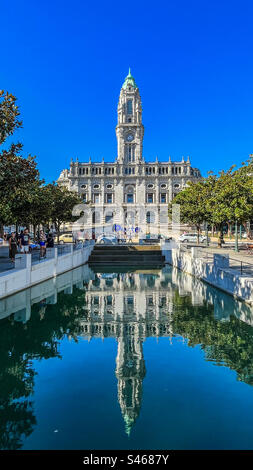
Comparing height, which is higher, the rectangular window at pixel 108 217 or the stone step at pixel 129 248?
the rectangular window at pixel 108 217

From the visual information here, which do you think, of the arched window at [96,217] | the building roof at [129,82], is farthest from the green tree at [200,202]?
the building roof at [129,82]

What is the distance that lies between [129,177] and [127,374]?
105988mm

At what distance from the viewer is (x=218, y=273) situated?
18.7 metres

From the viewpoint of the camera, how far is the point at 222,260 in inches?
736

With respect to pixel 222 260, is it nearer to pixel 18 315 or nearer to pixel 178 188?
pixel 18 315

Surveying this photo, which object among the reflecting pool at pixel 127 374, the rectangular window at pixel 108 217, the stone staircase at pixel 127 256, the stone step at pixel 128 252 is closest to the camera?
the reflecting pool at pixel 127 374

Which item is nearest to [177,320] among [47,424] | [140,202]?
[47,424]

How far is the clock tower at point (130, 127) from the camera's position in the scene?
113 m

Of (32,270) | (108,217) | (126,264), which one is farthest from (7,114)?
(108,217)

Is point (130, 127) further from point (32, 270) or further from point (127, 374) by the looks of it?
point (127, 374)

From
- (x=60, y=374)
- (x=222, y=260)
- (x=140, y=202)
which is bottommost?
(x=60, y=374)

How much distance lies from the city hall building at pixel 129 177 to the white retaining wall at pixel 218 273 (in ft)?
270

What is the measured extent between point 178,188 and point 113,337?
104 m

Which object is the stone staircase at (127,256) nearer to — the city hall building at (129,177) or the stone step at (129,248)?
the stone step at (129,248)
